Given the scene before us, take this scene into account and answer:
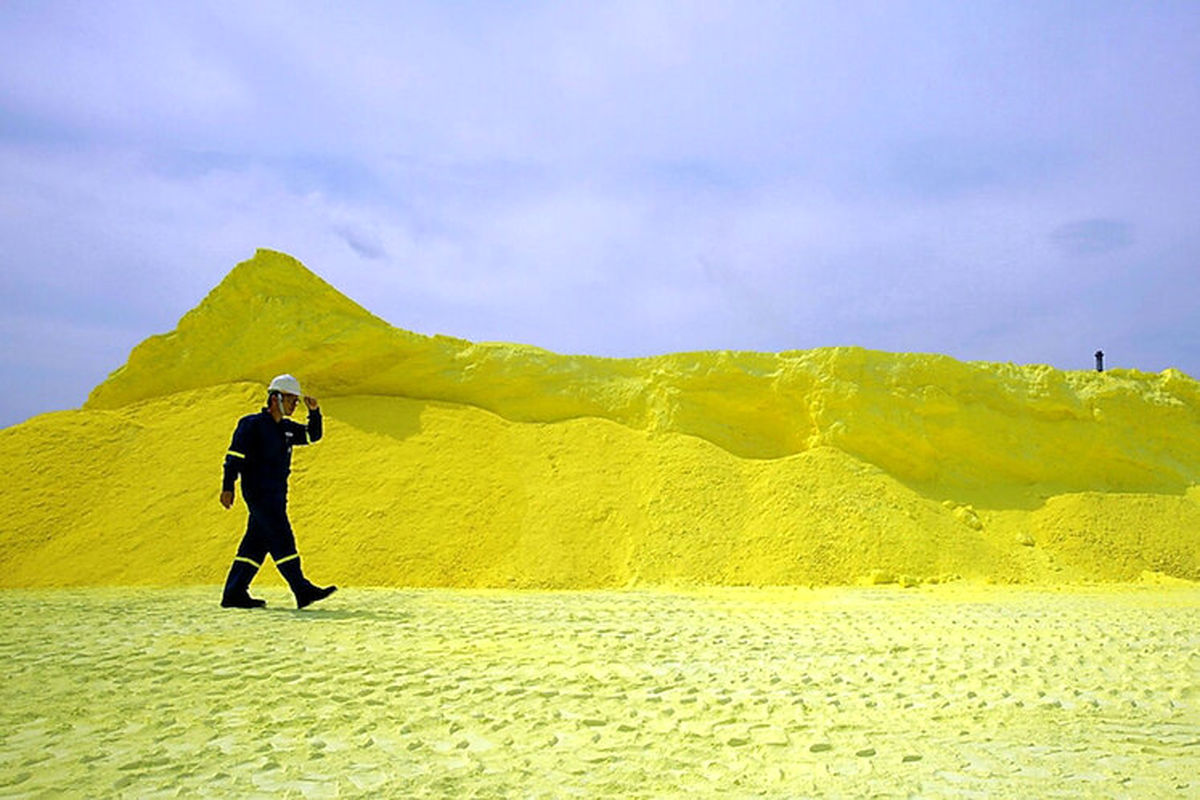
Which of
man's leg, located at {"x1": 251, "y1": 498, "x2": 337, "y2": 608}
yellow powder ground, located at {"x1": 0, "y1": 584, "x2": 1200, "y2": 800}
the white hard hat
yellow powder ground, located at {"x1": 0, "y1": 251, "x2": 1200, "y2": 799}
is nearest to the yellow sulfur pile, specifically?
yellow powder ground, located at {"x1": 0, "y1": 251, "x2": 1200, "y2": 799}

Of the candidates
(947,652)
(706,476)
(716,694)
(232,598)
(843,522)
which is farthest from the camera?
(706,476)

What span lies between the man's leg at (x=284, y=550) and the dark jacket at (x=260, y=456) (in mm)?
157

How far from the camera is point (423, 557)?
42.1 ft

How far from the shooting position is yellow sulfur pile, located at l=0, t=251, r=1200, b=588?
1298 cm

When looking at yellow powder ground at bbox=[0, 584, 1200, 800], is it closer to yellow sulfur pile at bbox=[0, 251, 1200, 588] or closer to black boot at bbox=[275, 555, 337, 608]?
black boot at bbox=[275, 555, 337, 608]

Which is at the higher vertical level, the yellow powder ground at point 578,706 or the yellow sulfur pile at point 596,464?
the yellow sulfur pile at point 596,464

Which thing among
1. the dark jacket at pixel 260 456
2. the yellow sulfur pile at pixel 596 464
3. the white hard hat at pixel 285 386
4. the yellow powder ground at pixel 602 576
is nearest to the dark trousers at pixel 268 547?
the dark jacket at pixel 260 456

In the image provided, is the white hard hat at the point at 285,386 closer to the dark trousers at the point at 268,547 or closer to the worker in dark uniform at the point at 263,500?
the worker in dark uniform at the point at 263,500

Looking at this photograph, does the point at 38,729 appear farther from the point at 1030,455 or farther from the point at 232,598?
the point at 1030,455

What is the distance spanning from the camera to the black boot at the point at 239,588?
25.0 feet

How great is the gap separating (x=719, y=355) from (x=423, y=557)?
781cm

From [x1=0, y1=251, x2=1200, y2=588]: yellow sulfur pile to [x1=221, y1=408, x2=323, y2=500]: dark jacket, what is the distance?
14.9ft

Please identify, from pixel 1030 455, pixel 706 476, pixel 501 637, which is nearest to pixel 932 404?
pixel 1030 455

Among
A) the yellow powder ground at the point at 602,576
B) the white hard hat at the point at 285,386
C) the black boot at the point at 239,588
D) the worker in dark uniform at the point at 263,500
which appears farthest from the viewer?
the white hard hat at the point at 285,386
